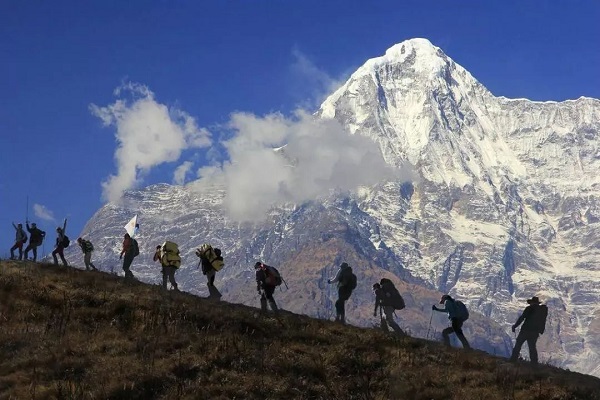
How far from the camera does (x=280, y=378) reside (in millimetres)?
20719

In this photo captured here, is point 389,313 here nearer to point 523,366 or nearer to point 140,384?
point 523,366

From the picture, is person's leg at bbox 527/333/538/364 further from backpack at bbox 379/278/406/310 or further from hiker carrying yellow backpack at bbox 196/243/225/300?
hiker carrying yellow backpack at bbox 196/243/225/300

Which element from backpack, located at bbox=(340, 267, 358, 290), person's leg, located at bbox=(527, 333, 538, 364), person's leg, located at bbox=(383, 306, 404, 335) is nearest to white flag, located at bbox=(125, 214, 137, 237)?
backpack, located at bbox=(340, 267, 358, 290)

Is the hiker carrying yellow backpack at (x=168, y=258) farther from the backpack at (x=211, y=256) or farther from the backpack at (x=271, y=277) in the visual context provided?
the backpack at (x=271, y=277)

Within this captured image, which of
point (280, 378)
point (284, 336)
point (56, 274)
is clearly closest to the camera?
point (280, 378)

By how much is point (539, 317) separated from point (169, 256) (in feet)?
44.3

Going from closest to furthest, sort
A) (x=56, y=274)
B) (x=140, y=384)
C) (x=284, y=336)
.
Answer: (x=140, y=384)
(x=284, y=336)
(x=56, y=274)

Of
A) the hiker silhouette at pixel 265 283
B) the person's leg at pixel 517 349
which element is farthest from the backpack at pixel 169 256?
the person's leg at pixel 517 349

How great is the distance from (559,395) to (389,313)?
409 inches

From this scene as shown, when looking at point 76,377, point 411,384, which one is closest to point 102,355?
point 76,377

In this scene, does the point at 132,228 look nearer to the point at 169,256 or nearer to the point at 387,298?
the point at 169,256

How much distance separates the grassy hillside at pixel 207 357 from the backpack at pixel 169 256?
16.6 feet

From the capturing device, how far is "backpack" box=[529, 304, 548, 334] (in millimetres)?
28750

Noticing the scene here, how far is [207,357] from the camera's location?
69.8ft
